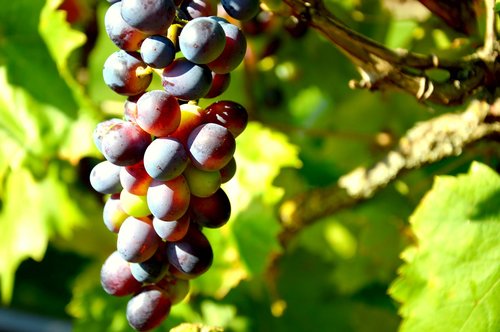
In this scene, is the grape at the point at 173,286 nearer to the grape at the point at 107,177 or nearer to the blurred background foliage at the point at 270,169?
the grape at the point at 107,177

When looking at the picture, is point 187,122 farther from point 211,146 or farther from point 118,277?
point 118,277

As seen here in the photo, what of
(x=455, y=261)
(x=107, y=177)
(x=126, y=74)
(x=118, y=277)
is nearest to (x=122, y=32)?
(x=126, y=74)

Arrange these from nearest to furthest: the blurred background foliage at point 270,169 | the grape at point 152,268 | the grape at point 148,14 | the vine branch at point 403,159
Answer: the grape at point 148,14, the grape at point 152,268, the vine branch at point 403,159, the blurred background foliage at point 270,169

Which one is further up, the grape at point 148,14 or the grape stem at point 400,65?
the grape at point 148,14

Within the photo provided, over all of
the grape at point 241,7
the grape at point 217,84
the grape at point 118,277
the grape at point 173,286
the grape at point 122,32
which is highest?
the grape at point 241,7

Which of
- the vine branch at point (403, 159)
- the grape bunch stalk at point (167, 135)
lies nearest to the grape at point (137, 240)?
the grape bunch stalk at point (167, 135)

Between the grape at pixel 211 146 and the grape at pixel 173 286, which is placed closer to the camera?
the grape at pixel 211 146

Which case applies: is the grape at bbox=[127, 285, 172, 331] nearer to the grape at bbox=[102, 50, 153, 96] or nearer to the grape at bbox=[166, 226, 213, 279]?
the grape at bbox=[166, 226, 213, 279]

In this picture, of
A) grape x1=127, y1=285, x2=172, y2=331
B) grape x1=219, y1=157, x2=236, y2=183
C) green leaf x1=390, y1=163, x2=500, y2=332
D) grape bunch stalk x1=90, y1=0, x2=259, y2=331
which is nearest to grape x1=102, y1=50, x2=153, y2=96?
grape bunch stalk x1=90, y1=0, x2=259, y2=331
